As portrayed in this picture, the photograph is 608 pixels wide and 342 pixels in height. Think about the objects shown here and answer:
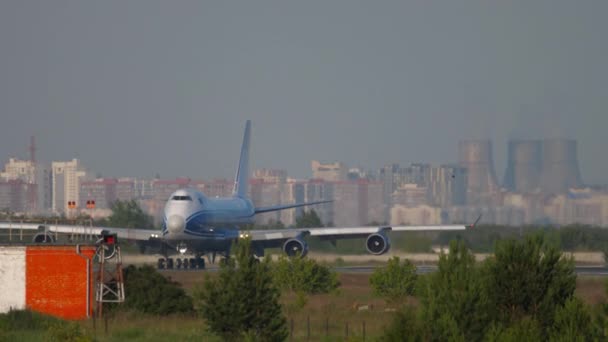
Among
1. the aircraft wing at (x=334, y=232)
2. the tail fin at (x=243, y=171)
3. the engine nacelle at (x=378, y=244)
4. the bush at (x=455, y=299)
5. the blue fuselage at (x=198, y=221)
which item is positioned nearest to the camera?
the bush at (x=455, y=299)

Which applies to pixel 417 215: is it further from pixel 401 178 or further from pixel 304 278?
pixel 304 278

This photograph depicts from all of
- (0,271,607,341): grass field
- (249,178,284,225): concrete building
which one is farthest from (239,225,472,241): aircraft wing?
(249,178,284,225): concrete building

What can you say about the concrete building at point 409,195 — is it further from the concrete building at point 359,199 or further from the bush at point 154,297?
the bush at point 154,297

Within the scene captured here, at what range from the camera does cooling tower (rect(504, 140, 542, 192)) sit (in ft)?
518

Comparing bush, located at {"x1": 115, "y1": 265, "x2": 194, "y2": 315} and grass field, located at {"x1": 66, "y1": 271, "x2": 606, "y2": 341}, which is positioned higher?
bush, located at {"x1": 115, "y1": 265, "x2": 194, "y2": 315}

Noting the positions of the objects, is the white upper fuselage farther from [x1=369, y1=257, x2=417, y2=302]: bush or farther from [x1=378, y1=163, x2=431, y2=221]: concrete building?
[x1=378, y1=163, x2=431, y2=221]: concrete building

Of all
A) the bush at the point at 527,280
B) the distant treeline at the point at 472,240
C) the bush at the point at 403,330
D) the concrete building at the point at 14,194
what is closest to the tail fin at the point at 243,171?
the distant treeline at the point at 472,240

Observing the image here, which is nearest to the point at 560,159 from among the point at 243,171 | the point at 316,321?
the point at 243,171

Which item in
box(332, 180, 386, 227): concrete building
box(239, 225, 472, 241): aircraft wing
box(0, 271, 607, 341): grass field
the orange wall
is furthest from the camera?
box(332, 180, 386, 227): concrete building

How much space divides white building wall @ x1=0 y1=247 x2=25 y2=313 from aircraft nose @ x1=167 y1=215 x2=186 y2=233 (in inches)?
992

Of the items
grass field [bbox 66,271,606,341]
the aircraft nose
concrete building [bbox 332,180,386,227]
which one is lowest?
grass field [bbox 66,271,606,341]

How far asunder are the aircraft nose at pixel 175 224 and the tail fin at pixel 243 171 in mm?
21425

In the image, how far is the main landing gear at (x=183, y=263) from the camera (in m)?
74.1

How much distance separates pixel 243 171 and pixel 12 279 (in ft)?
169
